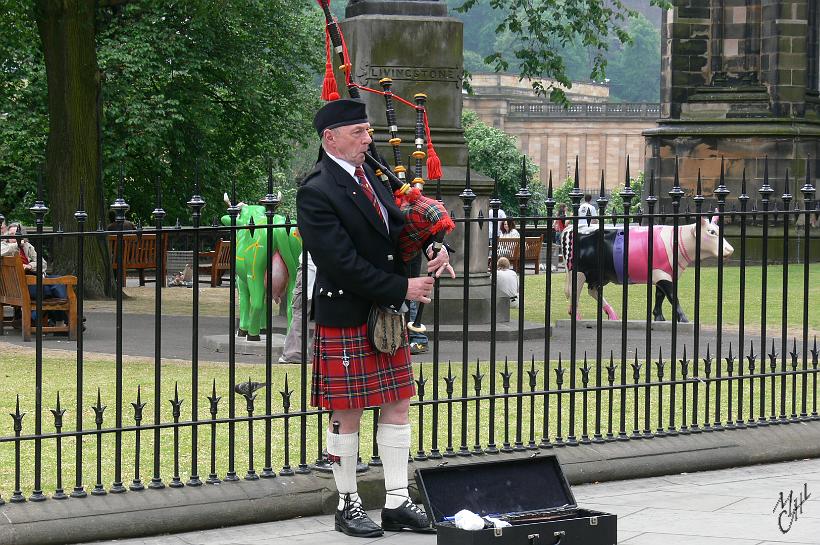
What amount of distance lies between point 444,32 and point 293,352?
4020 millimetres

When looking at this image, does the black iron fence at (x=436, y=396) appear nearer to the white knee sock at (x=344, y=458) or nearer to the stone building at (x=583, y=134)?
the white knee sock at (x=344, y=458)

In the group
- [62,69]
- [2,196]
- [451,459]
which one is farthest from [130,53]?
[451,459]

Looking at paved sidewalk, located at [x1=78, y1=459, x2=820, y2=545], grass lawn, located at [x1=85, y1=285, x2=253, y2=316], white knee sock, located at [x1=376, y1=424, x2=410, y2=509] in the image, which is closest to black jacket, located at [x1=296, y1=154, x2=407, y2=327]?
white knee sock, located at [x1=376, y1=424, x2=410, y2=509]

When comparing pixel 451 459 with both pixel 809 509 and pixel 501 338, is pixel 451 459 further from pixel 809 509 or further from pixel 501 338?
pixel 501 338

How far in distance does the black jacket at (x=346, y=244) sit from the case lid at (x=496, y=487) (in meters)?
0.76

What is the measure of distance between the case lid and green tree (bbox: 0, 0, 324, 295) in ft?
65.8

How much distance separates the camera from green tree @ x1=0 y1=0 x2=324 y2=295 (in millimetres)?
35406

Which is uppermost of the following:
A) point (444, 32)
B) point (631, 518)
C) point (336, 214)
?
point (444, 32)

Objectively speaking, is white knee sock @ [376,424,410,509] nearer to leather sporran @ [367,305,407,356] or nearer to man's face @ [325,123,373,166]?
leather sporran @ [367,305,407,356]

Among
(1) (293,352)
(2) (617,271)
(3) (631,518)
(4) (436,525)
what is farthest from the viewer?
(2) (617,271)

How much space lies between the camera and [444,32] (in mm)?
15805

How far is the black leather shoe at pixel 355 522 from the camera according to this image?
694 centimetres

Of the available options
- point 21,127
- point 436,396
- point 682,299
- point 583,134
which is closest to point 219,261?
point 682,299

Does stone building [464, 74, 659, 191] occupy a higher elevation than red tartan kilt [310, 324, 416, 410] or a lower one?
higher
